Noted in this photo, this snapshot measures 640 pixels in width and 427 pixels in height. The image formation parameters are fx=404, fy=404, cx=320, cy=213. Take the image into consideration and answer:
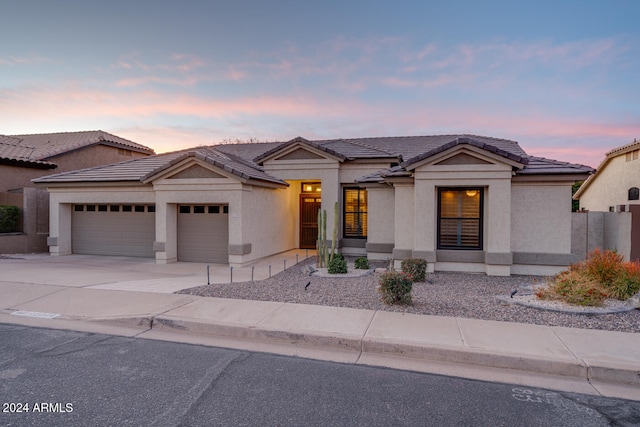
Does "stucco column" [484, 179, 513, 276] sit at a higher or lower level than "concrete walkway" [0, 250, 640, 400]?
higher

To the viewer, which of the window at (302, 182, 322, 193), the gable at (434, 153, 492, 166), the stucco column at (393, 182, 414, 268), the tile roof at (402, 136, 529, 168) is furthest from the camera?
the window at (302, 182, 322, 193)

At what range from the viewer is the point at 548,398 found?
15.2ft

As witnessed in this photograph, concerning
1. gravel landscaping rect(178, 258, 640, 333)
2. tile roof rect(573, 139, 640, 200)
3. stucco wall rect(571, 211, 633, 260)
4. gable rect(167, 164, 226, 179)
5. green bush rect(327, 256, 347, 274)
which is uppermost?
tile roof rect(573, 139, 640, 200)

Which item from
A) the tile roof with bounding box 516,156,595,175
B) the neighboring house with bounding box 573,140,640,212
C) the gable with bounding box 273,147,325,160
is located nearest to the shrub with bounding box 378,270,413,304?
the tile roof with bounding box 516,156,595,175

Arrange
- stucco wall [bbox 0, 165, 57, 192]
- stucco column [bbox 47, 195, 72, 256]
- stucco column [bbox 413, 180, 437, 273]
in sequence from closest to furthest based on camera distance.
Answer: stucco column [bbox 413, 180, 437, 273] < stucco column [bbox 47, 195, 72, 256] < stucco wall [bbox 0, 165, 57, 192]

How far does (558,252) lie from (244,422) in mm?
11702

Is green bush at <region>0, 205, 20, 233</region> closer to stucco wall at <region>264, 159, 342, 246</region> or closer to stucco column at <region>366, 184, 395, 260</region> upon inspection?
stucco wall at <region>264, 159, 342, 246</region>

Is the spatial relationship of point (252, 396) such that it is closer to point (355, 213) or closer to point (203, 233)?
point (203, 233)

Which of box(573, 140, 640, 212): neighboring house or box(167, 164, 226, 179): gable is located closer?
box(167, 164, 226, 179): gable

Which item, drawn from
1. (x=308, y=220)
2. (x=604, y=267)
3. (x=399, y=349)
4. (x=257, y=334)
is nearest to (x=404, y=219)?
(x=604, y=267)

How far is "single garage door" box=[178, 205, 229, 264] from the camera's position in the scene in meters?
15.0

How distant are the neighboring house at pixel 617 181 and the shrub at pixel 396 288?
19626mm

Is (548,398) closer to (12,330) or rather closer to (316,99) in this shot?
(12,330)

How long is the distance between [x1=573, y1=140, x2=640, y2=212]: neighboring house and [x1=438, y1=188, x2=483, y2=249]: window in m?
13.9
